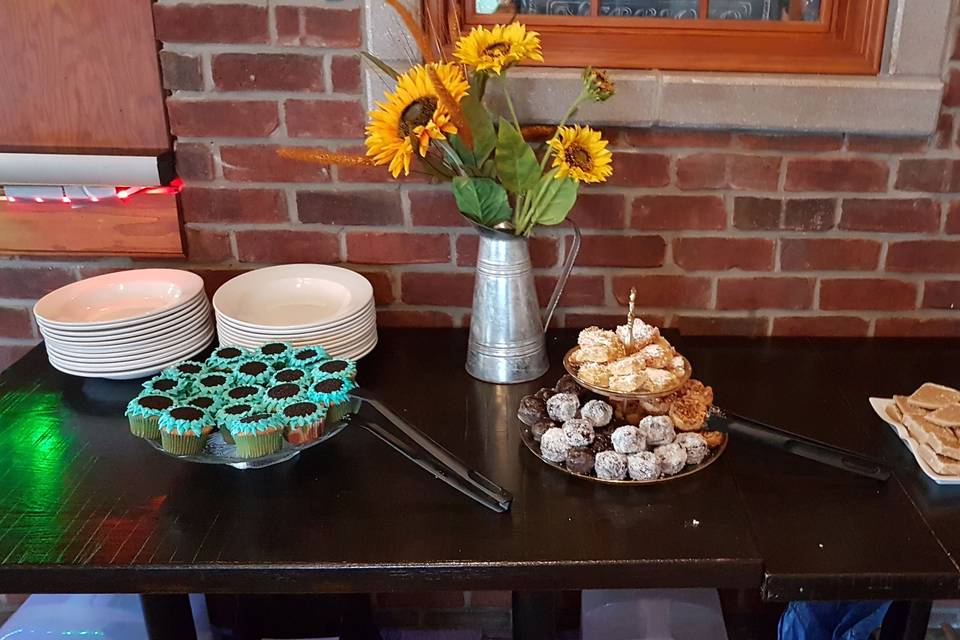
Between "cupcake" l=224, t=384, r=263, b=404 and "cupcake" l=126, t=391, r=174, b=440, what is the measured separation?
8 centimetres

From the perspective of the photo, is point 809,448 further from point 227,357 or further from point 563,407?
point 227,357

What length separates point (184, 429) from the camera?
108 cm

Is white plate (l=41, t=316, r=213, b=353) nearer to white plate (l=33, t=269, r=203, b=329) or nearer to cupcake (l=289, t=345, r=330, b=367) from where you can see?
white plate (l=33, t=269, r=203, b=329)

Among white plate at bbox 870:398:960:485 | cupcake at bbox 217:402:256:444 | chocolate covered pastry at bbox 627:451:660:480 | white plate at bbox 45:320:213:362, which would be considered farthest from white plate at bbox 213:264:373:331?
white plate at bbox 870:398:960:485

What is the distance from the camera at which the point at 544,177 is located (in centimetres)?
127

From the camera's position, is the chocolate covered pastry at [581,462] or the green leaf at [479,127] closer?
the chocolate covered pastry at [581,462]

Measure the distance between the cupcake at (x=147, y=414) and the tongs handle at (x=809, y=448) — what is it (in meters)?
0.77

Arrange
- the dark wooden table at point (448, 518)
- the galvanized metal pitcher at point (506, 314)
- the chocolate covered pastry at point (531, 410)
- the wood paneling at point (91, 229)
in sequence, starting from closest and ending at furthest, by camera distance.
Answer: the dark wooden table at point (448, 518), the chocolate covered pastry at point (531, 410), the galvanized metal pitcher at point (506, 314), the wood paneling at point (91, 229)

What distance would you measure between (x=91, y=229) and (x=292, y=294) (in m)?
0.42

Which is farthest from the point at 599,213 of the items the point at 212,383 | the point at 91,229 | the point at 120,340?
the point at 91,229

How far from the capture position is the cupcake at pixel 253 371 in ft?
3.96

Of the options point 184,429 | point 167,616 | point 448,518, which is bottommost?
point 167,616

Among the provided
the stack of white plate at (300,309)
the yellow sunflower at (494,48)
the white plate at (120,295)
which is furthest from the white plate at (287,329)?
the yellow sunflower at (494,48)

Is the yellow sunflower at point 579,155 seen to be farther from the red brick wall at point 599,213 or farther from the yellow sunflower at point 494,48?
the red brick wall at point 599,213
